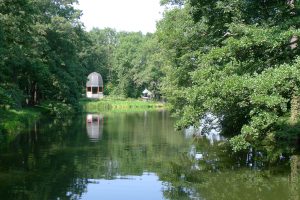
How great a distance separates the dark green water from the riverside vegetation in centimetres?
152

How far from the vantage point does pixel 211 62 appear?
58.2 feet

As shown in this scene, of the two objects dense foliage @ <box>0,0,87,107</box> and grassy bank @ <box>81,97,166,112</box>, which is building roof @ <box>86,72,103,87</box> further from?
dense foliage @ <box>0,0,87,107</box>

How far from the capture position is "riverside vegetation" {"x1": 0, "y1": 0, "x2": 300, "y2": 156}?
14406 mm

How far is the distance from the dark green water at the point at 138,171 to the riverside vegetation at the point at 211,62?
1517mm

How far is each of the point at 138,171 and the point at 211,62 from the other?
5496mm

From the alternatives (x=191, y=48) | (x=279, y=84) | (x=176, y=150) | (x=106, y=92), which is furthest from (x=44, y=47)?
(x=106, y=92)

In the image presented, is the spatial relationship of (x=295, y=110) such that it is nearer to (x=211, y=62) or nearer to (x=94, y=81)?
(x=211, y=62)

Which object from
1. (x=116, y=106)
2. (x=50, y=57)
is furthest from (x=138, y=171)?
(x=116, y=106)

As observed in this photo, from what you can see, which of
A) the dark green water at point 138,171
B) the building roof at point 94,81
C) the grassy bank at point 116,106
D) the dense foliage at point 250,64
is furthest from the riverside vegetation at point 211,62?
Answer: the building roof at point 94,81

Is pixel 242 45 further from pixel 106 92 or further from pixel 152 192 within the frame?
pixel 106 92

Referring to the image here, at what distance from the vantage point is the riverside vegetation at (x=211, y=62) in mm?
14406

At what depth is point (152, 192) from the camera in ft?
48.8

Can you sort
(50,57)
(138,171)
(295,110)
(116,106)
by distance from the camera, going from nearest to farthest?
(138,171) → (295,110) → (50,57) → (116,106)

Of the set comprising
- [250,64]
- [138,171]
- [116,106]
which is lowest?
[138,171]
